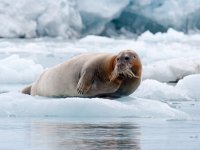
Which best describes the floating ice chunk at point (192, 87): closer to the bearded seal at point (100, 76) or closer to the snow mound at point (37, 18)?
the bearded seal at point (100, 76)

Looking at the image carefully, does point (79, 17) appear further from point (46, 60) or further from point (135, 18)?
point (46, 60)

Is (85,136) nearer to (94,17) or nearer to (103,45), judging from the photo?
(103,45)

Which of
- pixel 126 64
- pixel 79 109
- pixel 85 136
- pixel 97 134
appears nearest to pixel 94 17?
pixel 126 64

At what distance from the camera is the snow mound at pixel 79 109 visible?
6277mm

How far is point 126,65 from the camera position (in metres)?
7.06

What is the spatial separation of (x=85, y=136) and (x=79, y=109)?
5.60ft

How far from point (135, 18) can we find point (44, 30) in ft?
16.8

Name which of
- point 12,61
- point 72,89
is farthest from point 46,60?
point 72,89

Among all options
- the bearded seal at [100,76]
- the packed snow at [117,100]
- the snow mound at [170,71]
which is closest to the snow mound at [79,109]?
the packed snow at [117,100]

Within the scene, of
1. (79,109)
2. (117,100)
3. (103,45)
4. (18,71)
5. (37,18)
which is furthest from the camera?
(37,18)

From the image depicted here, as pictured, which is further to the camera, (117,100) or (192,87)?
(192,87)

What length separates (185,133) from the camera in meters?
4.91

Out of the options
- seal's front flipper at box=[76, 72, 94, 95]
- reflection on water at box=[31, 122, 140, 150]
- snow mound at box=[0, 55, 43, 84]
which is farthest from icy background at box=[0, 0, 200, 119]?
reflection on water at box=[31, 122, 140, 150]

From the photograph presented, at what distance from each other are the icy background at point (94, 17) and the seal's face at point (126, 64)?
21.1 metres
